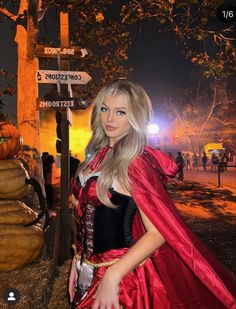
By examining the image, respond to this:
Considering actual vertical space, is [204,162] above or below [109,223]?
below

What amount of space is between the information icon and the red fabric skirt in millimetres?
1570

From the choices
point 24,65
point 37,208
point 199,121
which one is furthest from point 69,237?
point 199,121

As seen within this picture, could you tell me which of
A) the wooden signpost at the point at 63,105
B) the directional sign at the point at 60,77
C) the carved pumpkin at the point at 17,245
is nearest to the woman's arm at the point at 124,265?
the carved pumpkin at the point at 17,245

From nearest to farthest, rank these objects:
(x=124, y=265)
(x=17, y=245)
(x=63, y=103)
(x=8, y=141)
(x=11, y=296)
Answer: (x=124, y=265)
(x=11, y=296)
(x=17, y=245)
(x=8, y=141)
(x=63, y=103)

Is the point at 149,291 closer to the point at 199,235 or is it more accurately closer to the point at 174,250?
the point at 174,250

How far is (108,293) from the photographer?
1888 millimetres

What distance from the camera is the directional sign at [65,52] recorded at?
6.12m

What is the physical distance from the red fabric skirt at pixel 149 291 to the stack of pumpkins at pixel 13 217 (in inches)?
80.1

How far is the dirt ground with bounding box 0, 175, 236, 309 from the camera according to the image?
12.8ft

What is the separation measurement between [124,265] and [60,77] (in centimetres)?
448

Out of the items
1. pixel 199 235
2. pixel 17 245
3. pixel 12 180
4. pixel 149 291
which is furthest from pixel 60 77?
pixel 199 235

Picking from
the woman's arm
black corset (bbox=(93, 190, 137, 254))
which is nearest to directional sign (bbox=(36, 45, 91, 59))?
black corset (bbox=(93, 190, 137, 254))

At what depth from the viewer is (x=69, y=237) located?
20.3ft

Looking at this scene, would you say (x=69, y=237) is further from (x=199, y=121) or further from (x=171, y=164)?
(x=199, y=121)
